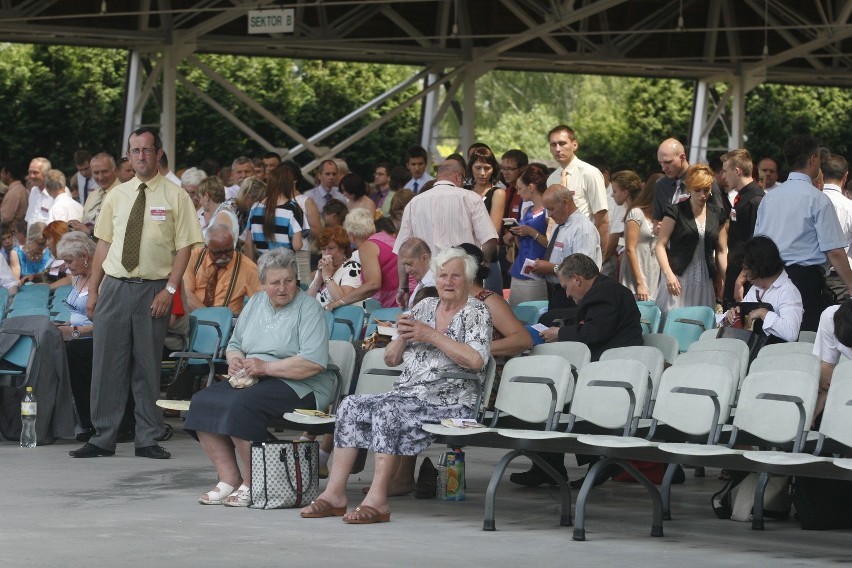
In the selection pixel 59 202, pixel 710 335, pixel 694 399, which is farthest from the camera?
pixel 59 202

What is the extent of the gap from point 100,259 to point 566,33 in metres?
13.0

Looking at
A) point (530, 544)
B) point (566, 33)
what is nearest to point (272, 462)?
point (530, 544)

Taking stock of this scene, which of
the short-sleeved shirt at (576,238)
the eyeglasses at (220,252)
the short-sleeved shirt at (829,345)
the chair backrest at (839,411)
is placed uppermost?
the short-sleeved shirt at (576,238)

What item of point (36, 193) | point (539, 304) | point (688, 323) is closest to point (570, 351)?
point (688, 323)

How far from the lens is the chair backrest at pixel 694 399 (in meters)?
6.66

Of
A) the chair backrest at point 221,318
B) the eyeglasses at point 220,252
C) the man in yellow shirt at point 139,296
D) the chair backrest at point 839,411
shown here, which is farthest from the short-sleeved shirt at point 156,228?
the chair backrest at point 839,411

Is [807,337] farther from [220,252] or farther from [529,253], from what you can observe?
[220,252]

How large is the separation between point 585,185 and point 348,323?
2.12 m

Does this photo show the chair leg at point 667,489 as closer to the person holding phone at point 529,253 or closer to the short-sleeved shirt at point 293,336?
the short-sleeved shirt at point 293,336

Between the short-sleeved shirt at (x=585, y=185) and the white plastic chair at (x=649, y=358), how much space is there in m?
3.27

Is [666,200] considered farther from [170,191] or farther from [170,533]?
[170,533]

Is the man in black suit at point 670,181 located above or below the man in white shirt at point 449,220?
above

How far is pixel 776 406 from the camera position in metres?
6.50

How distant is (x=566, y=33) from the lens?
21.4 meters
